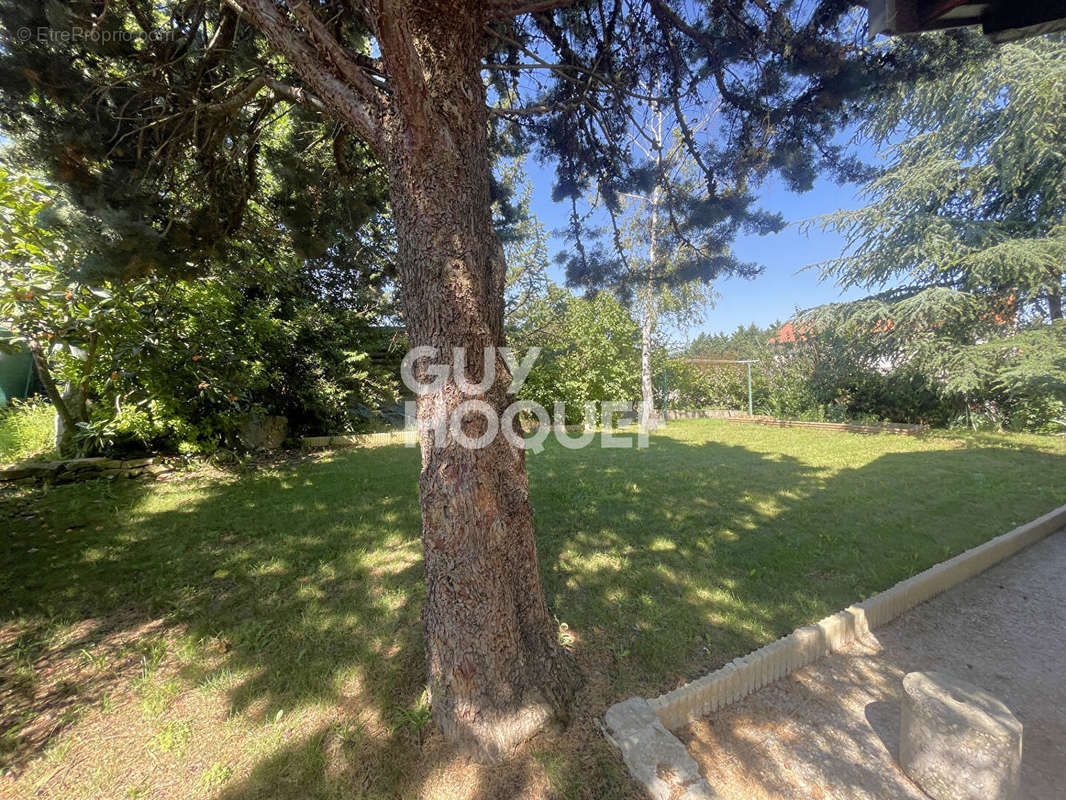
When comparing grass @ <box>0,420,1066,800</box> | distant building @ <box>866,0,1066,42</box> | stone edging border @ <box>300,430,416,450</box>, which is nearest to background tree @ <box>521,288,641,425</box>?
stone edging border @ <box>300,430,416,450</box>

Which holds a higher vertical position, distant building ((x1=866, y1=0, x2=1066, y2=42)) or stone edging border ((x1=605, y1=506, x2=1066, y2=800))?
distant building ((x1=866, y1=0, x2=1066, y2=42))

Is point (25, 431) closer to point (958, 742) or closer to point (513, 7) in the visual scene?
point (513, 7)

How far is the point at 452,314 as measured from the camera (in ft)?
4.82

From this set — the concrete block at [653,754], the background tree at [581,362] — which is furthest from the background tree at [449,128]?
the background tree at [581,362]

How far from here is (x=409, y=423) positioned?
31.1 ft

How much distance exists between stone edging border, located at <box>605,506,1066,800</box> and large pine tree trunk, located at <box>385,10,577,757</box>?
0.34m

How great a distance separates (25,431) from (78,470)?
7.10ft

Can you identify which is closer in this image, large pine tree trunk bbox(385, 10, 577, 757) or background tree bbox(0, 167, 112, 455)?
large pine tree trunk bbox(385, 10, 577, 757)

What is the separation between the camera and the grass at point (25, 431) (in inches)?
208

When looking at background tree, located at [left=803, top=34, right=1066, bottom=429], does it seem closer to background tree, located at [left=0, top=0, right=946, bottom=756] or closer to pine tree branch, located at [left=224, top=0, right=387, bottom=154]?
background tree, located at [left=0, top=0, right=946, bottom=756]

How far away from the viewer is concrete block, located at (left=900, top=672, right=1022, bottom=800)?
1.30 metres

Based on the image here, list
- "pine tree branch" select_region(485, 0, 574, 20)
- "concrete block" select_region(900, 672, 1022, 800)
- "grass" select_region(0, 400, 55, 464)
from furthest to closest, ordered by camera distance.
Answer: "grass" select_region(0, 400, 55, 464) → "pine tree branch" select_region(485, 0, 574, 20) → "concrete block" select_region(900, 672, 1022, 800)

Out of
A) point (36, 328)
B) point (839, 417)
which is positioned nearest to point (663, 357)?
point (839, 417)

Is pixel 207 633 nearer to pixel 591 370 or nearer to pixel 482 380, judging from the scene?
pixel 482 380
